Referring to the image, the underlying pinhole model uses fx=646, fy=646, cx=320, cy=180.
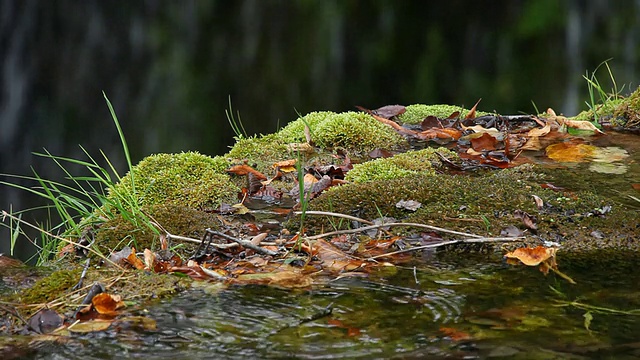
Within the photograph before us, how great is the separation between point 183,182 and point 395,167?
1.04 metres

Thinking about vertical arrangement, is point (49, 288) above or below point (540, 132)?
above

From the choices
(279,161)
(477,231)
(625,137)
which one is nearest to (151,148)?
Result: (279,161)

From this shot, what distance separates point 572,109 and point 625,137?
5.99m

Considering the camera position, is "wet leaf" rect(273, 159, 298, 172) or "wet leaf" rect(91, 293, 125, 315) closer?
"wet leaf" rect(91, 293, 125, 315)

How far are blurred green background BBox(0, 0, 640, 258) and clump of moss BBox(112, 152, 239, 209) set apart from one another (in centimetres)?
651

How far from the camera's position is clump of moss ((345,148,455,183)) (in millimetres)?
3016

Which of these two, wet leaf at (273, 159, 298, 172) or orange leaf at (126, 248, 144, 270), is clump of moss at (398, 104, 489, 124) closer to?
wet leaf at (273, 159, 298, 172)

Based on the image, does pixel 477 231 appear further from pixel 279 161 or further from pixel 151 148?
pixel 151 148

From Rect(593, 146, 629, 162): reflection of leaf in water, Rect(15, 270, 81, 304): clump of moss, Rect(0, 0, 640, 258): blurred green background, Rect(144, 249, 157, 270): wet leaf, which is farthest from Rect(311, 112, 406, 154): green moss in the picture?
Rect(0, 0, 640, 258): blurred green background

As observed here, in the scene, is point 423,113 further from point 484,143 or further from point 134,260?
point 134,260

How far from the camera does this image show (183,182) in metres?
3.19

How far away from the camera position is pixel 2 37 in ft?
35.7

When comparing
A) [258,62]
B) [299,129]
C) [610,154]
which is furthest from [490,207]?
[258,62]

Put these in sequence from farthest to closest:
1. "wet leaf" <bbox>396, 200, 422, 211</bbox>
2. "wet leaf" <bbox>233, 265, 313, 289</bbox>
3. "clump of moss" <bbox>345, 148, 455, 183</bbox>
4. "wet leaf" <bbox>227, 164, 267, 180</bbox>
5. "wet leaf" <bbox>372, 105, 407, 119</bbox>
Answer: "wet leaf" <bbox>372, 105, 407, 119</bbox>, "wet leaf" <bbox>227, 164, 267, 180</bbox>, "clump of moss" <bbox>345, 148, 455, 183</bbox>, "wet leaf" <bbox>396, 200, 422, 211</bbox>, "wet leaf" <bbox>233, 265, 313, 289</bbox>
